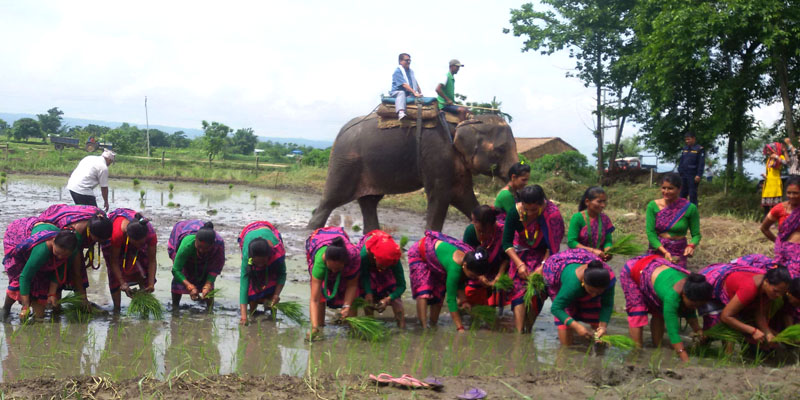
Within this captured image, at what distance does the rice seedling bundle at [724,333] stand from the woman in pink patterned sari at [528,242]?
1313 millimetres

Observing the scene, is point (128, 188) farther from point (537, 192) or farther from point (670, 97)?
point (537, 192)

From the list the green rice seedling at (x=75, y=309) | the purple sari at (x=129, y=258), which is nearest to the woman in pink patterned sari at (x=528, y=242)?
the purple sari at (x=129, y=258)

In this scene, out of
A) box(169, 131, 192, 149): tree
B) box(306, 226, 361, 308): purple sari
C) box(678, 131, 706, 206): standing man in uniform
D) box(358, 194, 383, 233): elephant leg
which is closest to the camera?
box(306, 226, 361, 308): purple sari

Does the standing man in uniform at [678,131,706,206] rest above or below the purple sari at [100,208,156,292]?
above

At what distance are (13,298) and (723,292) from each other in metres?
5.59

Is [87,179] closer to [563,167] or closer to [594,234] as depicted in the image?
[594,234]

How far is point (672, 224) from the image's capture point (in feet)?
19.7

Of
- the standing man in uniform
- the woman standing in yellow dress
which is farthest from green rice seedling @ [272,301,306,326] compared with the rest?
the woman standing in yellow dress

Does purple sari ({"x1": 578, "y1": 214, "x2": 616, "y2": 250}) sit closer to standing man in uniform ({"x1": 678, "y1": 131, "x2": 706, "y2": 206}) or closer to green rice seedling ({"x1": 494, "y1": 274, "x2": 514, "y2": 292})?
Answer: green rice seedling ({"x1": 494, "y1": 274, "x2": 514, "y2": 292})

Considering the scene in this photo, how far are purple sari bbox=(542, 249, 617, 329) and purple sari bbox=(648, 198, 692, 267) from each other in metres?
1.11

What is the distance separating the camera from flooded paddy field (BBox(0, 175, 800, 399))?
13.1 feet

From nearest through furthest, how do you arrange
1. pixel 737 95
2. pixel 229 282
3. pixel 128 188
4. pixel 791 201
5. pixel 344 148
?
pixel 791 201 → pixel 229 282 → pixel 344 148 → pixel 737 95 → pixel 128 188

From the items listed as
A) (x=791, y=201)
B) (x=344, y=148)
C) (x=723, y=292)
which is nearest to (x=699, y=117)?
(x=344, y=148)

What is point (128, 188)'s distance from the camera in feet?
64.2
